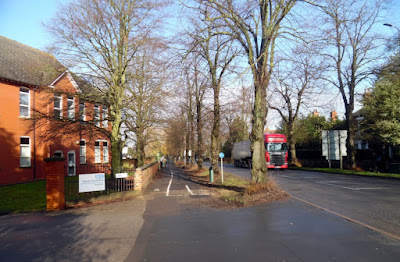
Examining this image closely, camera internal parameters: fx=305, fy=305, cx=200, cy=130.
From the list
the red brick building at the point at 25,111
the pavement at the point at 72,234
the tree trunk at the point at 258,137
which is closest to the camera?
the pavement at the point at 72,234

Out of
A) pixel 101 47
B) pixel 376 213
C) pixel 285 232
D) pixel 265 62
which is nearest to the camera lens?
pixel 285 232

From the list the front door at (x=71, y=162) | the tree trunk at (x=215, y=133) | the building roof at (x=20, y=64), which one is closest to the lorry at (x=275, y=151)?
the tree trunk at (x=215, y=133)

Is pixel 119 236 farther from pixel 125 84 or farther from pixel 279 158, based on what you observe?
pixel 279 158

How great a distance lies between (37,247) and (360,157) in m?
33.5

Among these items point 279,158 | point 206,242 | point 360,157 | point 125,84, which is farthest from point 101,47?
point 360,157

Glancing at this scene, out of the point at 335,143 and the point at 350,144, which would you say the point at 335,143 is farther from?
the point at 350,144

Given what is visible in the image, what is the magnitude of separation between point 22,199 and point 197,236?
11.8 m

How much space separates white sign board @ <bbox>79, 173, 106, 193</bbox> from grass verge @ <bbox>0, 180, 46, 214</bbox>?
1612 mm

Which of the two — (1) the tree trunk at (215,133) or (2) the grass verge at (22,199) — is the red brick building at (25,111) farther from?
(1) the tree trunk at (215,133)

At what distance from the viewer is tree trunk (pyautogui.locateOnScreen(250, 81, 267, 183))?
38.9 ft

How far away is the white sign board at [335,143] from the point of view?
28.1 meters

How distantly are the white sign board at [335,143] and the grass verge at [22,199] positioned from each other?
2391cm

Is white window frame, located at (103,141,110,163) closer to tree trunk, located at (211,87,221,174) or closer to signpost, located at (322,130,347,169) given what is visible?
tree trunk, located at (211,87,221,174)

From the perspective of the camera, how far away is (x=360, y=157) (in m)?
32.8
